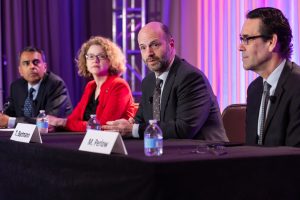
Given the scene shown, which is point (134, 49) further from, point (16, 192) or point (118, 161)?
point (118, 161)

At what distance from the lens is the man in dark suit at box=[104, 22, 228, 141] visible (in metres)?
3.55

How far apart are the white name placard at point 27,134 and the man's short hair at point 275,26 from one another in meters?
1.23

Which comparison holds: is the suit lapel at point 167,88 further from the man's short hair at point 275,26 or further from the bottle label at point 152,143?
the bottle label at point 152,143

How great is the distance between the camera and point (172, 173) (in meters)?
2.05

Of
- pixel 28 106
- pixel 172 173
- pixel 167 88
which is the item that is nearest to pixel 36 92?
pixel 28 106

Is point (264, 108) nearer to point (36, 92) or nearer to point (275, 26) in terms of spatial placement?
point (275, 26)

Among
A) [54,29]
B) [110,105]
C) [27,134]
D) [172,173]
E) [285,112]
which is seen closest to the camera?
[172,173]

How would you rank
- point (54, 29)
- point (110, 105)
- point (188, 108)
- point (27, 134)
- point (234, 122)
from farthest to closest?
point (54, 29), point (110, 105), point (234, 122), point (188, 108), point (27, 134)

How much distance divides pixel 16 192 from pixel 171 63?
1402 mm

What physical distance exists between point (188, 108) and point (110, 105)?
1242mm

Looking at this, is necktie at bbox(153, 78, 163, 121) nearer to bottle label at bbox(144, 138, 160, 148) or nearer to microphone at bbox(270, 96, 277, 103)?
microphone at bbox(270, 96, 277, 103)

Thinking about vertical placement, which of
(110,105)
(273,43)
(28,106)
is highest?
(273,43)

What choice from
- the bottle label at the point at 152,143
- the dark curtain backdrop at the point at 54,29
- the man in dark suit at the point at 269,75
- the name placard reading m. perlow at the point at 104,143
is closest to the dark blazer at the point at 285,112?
the man in dark suit at the point at 269,75

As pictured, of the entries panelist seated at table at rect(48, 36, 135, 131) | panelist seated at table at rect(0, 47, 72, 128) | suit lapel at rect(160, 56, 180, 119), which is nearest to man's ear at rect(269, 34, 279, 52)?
suit lapel at rect(160, 56, 180, 119)
